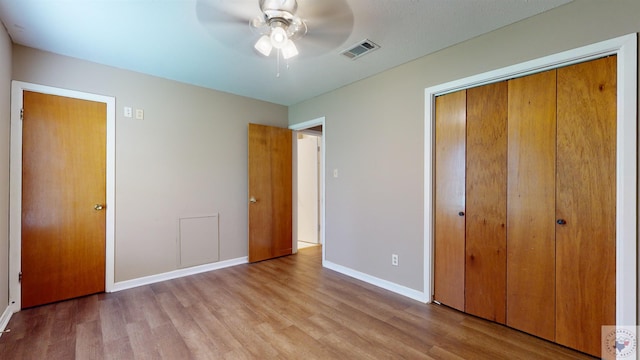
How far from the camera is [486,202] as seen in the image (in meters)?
2.27

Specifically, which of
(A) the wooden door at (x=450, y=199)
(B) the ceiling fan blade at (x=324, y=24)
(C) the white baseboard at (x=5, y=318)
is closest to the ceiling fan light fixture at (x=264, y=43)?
(B) the ceiling fan blade at (x=324, y=24)

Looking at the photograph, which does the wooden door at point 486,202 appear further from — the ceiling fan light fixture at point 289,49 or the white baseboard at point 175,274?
the white baseboard at point 175,274

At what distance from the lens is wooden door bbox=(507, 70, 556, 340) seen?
1946 mm

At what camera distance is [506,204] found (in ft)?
7.09

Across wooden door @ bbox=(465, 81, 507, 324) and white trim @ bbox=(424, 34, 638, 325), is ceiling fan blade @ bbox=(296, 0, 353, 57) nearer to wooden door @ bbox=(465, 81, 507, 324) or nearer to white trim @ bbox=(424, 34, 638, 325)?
wooden door @ bbox=(465, 81, 507, 324)

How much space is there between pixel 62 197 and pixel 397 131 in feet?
11.4

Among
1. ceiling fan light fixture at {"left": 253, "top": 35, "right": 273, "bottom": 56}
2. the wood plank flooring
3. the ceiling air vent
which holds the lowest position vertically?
the wood plank flooring

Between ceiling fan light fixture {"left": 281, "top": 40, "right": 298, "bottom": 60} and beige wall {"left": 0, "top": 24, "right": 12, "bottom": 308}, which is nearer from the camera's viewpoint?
ceiling fan light fixture {"left": 281, "top": 40, "right": 298, "bottom": 60}

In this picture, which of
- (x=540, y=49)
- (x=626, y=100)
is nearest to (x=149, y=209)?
(x=540, y=49)

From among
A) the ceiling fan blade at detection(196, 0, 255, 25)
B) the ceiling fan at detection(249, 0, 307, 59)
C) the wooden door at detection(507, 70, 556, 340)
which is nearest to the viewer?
the ceiling fan at detection(249, 0, 307, 59)

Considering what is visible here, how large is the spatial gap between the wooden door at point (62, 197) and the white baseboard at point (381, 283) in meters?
2.66

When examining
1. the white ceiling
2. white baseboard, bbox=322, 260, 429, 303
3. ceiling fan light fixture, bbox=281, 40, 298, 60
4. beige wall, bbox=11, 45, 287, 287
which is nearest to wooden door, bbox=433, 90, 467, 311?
white baseboard, bbox=322, 260, 429, 303

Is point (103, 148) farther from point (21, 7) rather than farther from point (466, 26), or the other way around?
point (466, 26)

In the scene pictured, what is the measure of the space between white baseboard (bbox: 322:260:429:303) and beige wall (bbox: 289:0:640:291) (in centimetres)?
5
